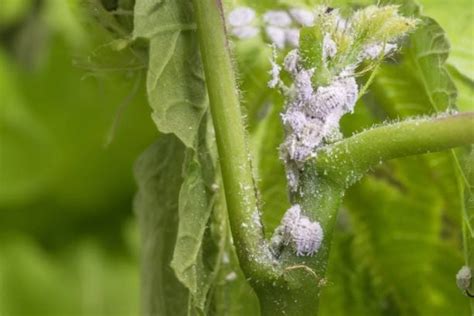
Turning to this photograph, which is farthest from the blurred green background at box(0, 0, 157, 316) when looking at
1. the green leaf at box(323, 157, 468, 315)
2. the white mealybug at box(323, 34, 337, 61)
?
the white mealybug at box(323, 34, 337, 61)

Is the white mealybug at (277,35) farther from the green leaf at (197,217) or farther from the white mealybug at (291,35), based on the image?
the green leaf at (197,217)

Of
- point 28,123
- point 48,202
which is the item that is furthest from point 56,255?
point 28,123

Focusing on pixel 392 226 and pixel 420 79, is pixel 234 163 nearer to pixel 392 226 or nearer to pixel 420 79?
pixel 420 79

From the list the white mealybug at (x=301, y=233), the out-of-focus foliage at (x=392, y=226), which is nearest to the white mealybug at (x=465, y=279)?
the white mealybug at (x=301, y=233)

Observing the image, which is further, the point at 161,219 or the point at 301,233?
the point at 161,219

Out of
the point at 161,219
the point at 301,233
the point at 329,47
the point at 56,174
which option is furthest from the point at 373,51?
the point at 56,174

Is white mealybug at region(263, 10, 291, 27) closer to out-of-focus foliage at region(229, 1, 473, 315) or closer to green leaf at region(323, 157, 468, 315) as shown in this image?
out-of-focus foliage at region(229, 1, 473, 315)

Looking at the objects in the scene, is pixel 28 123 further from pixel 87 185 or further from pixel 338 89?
pixel 338 89
